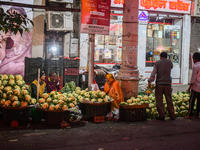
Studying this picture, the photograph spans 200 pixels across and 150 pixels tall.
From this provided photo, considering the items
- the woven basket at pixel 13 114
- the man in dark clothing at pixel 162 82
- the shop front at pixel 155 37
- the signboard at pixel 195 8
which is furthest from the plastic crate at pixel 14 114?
the signboard at pixel 195 8

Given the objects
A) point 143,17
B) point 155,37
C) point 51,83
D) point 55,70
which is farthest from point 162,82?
point 155,37

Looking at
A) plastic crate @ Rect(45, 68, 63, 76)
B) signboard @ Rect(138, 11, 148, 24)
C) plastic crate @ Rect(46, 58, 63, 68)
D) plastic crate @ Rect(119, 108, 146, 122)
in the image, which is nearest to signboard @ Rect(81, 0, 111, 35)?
plastic crate @ Rect(119, 108, 146, 122)

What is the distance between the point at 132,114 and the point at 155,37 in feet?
31.3

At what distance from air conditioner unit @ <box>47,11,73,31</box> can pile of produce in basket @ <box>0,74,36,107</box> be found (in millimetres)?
6064

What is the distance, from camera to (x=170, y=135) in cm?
536

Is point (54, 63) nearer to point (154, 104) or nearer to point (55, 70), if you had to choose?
point (55, 70)

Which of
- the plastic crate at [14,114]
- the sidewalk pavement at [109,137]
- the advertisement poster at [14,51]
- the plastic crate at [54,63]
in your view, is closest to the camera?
the sidewalk pavement at [109,137]

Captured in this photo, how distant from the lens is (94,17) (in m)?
7.55

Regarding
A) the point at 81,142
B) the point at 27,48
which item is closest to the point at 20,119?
the point at 81,142

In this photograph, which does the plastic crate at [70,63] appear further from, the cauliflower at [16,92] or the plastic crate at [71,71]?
the cauliflower at [16,92]

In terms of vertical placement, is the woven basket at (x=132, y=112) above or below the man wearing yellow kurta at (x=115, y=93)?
below

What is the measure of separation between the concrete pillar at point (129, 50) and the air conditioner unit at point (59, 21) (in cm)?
537

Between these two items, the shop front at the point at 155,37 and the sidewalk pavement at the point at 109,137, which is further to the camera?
the shop front at the point at 155,37

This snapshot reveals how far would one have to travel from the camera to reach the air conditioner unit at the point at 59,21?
39.8ft
